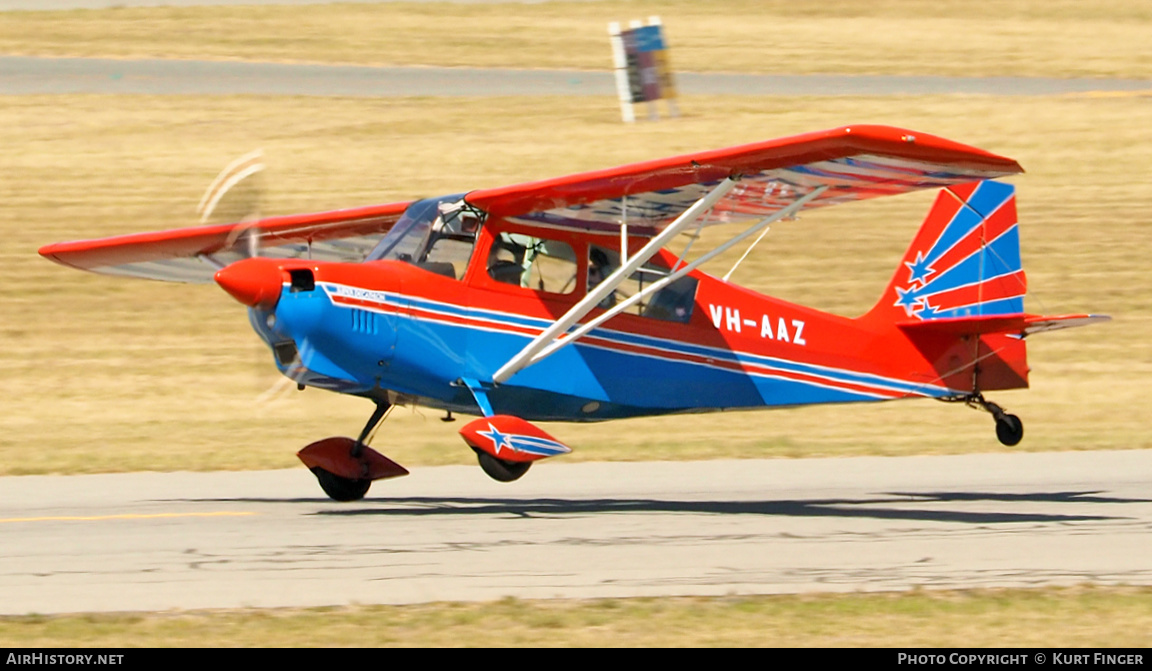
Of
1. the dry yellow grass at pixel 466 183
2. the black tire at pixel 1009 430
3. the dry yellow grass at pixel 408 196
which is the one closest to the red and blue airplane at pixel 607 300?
the black tire at pixel 1009 430

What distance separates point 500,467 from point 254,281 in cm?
229

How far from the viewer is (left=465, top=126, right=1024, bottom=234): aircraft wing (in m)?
9.47

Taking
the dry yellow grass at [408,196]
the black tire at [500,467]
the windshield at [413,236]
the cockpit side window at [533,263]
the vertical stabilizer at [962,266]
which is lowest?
the dry yellow grass at [408,196]

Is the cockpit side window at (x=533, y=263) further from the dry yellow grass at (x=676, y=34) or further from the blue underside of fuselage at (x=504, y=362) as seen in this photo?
the dry yellow grass at (x=676, y=34)

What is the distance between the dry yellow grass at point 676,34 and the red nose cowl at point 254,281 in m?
24.7

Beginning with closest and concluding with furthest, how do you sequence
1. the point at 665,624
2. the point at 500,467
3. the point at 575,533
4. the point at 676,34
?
the point at 665,624, the point at 575,533, the point at 500,467, the point at 676,34

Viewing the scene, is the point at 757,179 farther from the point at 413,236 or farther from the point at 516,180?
the point at 516,180

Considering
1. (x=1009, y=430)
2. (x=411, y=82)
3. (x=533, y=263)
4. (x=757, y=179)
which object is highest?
(x=757, y=179)

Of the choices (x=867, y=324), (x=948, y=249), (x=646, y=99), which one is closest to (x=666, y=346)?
(x=867, y=324)

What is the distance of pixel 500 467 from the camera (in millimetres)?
10742

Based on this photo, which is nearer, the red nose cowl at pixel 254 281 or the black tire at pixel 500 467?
the red nose cowl at pixel 254 281

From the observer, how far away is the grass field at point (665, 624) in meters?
6.83

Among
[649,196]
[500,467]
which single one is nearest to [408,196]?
[649,196]

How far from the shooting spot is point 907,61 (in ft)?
116
